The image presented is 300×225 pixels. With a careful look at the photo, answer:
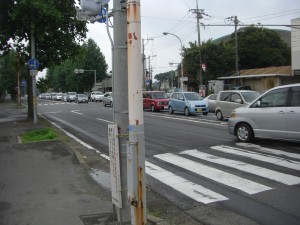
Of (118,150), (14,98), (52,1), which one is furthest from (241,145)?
(14,98)

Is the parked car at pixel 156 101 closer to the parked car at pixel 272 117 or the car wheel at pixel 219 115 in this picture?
the car wheel at pixel 219 115

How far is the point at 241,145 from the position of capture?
12.0 metres

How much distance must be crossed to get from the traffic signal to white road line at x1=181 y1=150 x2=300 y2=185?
476 cm

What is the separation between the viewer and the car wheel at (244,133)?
484 inches

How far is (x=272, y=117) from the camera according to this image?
11.5 metres

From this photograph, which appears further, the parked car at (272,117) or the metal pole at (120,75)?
the parked car at (272,117)

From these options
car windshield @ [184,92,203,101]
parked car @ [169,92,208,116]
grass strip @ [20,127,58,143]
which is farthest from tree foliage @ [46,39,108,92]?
grass strip @ [20,127,58,143]

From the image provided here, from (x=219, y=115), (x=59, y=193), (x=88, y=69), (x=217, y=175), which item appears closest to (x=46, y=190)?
(x=59, y=193)

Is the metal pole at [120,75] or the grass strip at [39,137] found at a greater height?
the metal pole at [120,75]

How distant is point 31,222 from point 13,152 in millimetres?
6463

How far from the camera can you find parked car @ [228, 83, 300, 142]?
10969 mm

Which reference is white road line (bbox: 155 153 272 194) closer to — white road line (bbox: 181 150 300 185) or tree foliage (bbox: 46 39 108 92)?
white road line (bbox: 181 150 300 185)

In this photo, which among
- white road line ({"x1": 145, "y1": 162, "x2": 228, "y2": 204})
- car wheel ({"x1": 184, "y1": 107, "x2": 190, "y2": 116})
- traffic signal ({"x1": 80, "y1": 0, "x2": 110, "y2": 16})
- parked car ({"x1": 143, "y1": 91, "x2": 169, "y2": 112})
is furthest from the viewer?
parked car ({"x1": 143, "y1": 91, "x2": 169, "y2": 112})

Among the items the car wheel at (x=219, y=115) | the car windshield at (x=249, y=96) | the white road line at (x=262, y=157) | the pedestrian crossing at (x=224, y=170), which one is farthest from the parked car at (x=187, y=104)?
the pedestrian crossing at (x=224, y=170)
